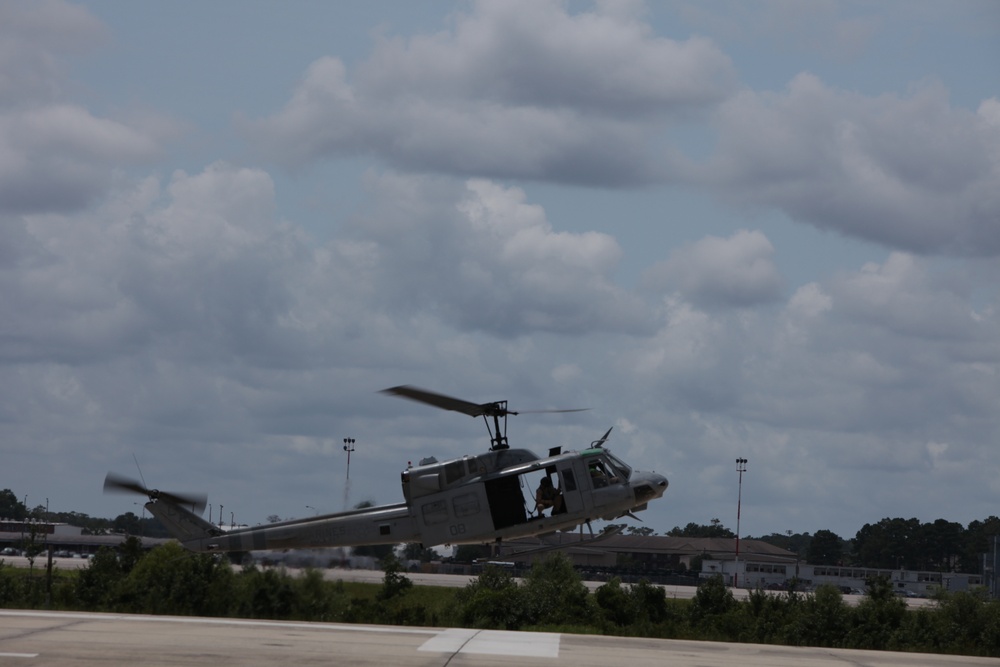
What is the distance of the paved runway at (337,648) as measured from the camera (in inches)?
777

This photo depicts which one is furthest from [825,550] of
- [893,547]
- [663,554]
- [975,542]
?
[663,554]

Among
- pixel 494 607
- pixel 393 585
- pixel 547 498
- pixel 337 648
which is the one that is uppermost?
pixel 547 498

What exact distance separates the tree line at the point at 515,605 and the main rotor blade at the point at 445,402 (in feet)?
20.7

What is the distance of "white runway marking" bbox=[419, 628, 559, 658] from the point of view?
22.3 metres

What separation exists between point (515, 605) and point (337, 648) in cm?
2322

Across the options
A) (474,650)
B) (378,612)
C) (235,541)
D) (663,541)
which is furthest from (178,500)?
(663,541)

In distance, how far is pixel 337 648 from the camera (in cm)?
2180

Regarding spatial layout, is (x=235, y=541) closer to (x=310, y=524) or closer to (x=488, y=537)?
(x=310, y=524)

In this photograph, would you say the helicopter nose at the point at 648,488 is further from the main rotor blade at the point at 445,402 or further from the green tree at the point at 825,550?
the green tree at the point at 825,550

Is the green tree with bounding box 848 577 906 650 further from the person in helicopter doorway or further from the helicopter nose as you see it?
the person in helicopter doorway

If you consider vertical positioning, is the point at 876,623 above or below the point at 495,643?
below

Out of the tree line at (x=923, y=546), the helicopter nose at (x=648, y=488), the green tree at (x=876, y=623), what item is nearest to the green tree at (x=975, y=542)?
the tree line at (x=923, y=546)

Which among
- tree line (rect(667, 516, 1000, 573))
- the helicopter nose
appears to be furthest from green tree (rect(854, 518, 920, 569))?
the helicopter nose

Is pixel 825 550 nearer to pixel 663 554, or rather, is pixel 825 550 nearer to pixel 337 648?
pixel 663 554
